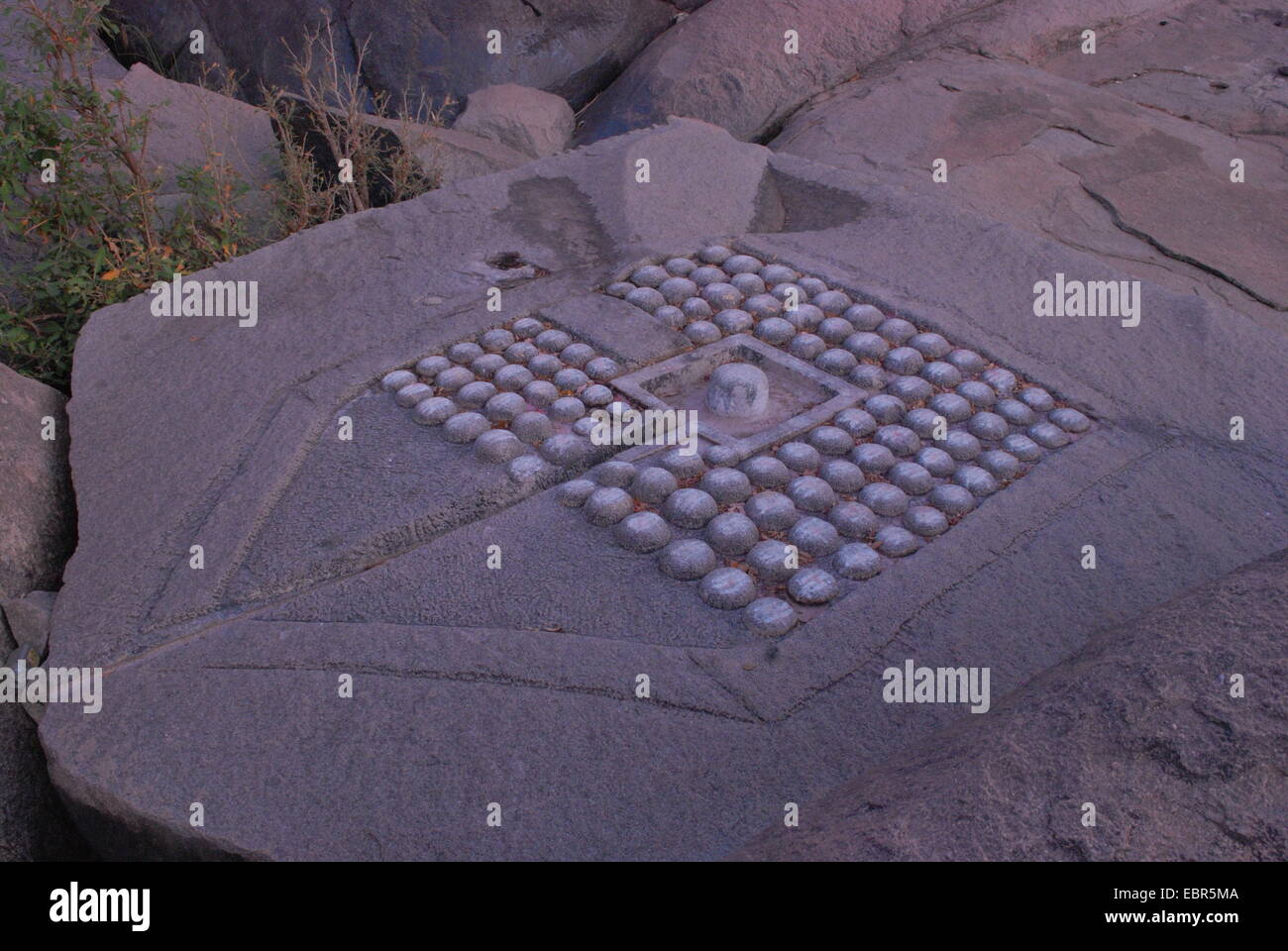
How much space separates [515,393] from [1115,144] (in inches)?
147

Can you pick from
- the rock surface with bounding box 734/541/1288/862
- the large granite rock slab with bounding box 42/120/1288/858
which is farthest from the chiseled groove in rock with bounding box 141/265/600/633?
the rock surface with bounding box 734/541/1288/862

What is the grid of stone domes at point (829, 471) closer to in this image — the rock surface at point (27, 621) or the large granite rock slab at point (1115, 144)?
the rock surface at point (27, 621)

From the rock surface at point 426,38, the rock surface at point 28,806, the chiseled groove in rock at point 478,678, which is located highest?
the rock surface at point 426,38

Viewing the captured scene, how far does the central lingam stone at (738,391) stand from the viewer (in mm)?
3146

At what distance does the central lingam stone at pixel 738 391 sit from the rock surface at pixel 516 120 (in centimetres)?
353

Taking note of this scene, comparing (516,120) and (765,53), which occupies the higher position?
(765,53)

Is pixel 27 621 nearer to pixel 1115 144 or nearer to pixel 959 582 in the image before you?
pixel 959 582

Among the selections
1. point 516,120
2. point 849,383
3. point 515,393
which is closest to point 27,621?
point 515,393

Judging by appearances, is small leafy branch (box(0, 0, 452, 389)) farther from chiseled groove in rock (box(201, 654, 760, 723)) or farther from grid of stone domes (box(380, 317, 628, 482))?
chiseled groove in rock (box(201, 654, 760, 723))

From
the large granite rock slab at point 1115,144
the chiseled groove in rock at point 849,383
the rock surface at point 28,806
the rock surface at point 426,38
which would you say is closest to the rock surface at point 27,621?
the rock surface at point 28,806

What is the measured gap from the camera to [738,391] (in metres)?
3.15

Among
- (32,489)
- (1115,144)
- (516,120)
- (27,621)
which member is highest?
Result: (1115,144)

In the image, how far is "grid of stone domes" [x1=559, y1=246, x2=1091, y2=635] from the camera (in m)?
2.59

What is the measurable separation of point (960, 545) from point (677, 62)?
464cm
